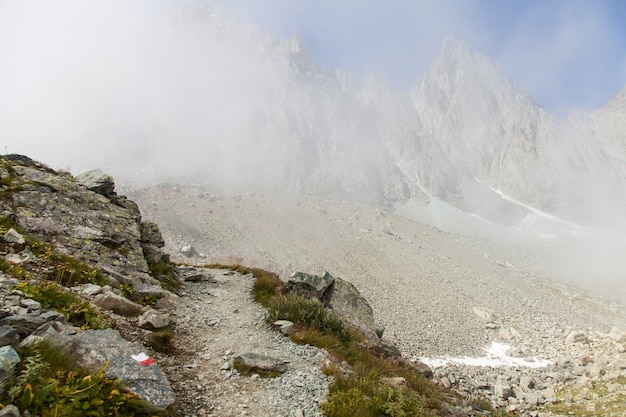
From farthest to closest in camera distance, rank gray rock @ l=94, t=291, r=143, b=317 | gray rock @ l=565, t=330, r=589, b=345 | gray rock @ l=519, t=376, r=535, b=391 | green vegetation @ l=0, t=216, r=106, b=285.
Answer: gray rock @ l=565, t=330, r=589, b=345, gray rock @ l=519, t=376, r=535, b=391, gray rock @ l=94, t=291, r=143, b=317, green vegetation @ l=0, t=216, r=106, b=285

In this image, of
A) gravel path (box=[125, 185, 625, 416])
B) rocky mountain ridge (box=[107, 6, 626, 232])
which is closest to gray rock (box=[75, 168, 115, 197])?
gravel path (box=[125, 185, 625, 416])

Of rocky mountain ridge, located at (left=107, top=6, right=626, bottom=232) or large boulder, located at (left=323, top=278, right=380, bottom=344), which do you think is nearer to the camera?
large boulder, located at (left=323, top=278, right=380, bottom=344)

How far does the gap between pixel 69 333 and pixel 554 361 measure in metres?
36.7

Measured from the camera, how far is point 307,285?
52.0 feet

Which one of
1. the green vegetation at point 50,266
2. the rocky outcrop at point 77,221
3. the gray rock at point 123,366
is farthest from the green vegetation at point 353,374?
the green vegetation at point 50,266


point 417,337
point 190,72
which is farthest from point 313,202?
point 190,72

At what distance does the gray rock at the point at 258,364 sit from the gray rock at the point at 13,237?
294 inches

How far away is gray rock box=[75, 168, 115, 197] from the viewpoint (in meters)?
17.2

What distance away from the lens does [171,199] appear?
62250 mm

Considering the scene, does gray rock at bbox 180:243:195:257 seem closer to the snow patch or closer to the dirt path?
the snow patch

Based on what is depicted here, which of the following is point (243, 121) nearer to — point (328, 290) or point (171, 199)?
point (171, 199)

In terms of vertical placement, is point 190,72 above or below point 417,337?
above

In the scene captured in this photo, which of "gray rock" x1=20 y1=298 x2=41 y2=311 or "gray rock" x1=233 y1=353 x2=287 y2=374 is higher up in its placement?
"gray rock" x1=20 y1=298 x2=41 y2=311

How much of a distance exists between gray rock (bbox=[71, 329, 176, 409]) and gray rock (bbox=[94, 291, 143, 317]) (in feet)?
8.81
